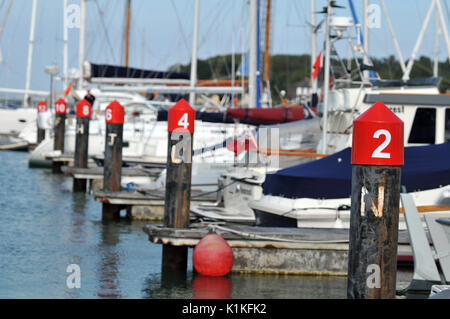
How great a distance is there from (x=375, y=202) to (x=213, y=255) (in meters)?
4.33

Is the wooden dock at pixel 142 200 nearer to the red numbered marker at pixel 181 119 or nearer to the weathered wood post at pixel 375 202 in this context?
the red numbered marker at pixel 181 119

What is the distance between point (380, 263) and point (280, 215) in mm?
5389

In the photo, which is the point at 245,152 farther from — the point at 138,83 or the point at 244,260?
the point at 138,83

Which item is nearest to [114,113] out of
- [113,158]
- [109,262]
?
[113,158]

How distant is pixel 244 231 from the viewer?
11844 millimetres

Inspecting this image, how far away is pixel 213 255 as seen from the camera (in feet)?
37.3

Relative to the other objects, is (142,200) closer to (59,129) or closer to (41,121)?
(59,129)

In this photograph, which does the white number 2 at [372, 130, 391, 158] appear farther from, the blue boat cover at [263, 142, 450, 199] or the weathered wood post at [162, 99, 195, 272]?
the blue boat cover at [263, 142, 450, 199]

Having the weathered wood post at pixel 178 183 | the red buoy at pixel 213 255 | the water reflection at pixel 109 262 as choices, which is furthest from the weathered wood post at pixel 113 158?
the red buoy at pixel 213 255

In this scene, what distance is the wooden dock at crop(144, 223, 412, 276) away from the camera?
11.6m

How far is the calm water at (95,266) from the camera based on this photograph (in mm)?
10867

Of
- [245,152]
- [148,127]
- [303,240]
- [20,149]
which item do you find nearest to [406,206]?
[303,240]

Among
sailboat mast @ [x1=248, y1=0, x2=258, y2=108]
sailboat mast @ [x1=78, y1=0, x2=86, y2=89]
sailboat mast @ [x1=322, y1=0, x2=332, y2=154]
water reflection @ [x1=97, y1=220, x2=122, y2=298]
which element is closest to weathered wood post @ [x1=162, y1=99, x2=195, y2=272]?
water reflection @ [x1=97, y1=220, x2=122, y2=298]

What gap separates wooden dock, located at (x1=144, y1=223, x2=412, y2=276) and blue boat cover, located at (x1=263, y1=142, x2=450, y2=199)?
0.92 m
